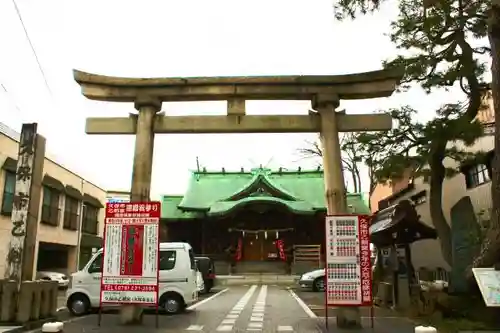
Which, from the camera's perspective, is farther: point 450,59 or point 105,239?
point 450,59

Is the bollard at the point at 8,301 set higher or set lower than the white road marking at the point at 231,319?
higher

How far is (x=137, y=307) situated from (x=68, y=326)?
1.64 m

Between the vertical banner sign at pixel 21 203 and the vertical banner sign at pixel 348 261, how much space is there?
6987mm

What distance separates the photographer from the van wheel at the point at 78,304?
13406mm

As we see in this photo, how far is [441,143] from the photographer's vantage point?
46.7 ft

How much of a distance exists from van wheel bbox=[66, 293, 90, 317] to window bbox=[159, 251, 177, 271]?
2329mm

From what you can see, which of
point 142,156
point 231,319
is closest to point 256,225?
point 231,319

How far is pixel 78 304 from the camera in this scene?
13430 millimetres

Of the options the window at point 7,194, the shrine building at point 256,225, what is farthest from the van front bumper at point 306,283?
the window at point 7,194

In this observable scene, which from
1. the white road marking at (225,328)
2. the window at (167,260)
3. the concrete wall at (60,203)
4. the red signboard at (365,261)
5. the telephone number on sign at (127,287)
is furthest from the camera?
the concrete wall at (60,203)

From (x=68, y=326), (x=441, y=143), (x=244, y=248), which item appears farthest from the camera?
(x=244, y=248)

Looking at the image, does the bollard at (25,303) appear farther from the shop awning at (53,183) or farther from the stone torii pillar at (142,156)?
the shop awning at (53,183)

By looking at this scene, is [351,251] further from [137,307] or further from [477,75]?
[477,75]

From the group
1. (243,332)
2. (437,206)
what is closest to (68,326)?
(243,332)
